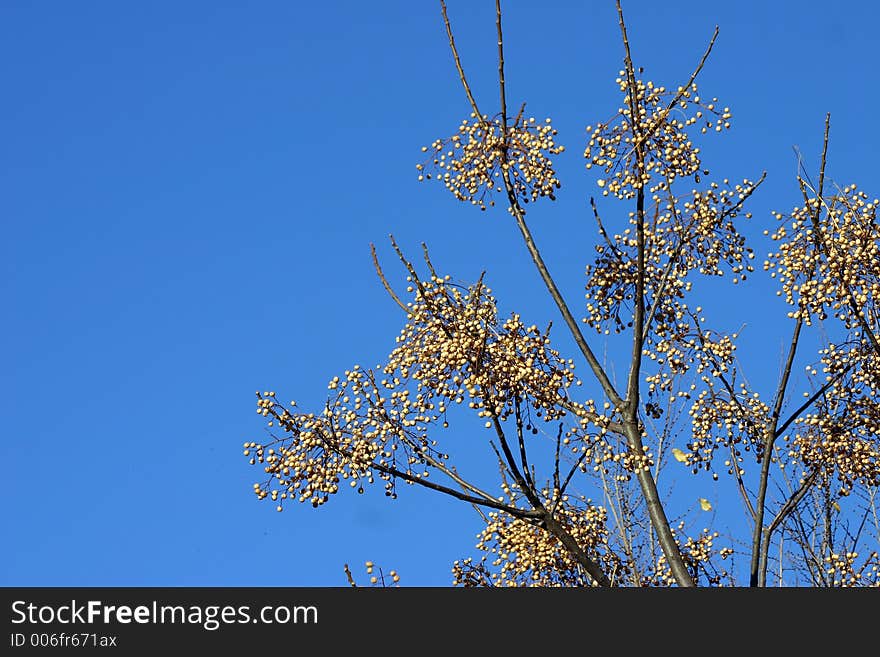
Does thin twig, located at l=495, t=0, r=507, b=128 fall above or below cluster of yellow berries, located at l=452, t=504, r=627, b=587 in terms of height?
above

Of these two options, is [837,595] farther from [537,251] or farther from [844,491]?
[537,251]

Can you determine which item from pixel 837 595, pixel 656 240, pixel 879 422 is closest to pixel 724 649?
pixel 837 595

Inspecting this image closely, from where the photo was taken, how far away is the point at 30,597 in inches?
355

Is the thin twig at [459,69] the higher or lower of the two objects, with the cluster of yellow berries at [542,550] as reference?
higher

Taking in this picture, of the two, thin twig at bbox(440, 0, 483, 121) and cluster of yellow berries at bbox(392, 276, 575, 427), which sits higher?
thin twig at bbox(440, 0, 483, 121)

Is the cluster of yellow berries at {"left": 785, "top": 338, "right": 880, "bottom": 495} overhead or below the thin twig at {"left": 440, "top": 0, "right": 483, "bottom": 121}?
below

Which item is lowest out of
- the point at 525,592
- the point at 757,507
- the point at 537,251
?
the point at 525,592

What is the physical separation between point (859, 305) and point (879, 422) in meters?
1.11

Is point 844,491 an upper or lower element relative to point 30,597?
upper

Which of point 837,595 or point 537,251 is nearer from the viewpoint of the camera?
point 837,595

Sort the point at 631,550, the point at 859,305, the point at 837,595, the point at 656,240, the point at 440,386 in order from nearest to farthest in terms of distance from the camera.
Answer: the point at 837,595
the point at 440,386
the point at 859,305
the point at 656,240
the point at 631,550

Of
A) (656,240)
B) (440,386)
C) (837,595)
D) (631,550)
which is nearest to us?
(837,595)

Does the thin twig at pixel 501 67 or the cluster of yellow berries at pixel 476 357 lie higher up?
the thin twig at pixel 501 67

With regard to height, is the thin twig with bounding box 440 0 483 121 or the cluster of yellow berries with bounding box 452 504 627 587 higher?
the thin twig with bounding box 440 0 483 121
